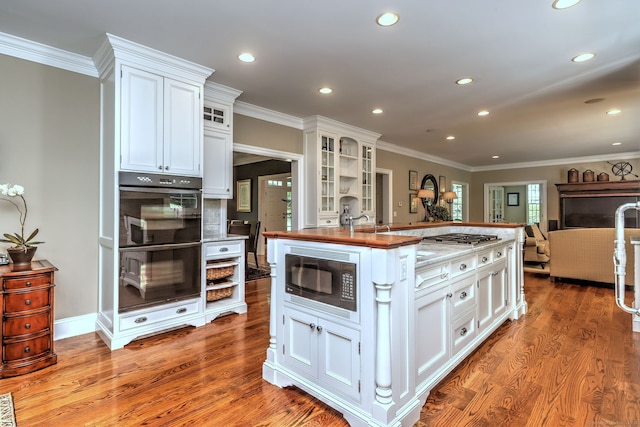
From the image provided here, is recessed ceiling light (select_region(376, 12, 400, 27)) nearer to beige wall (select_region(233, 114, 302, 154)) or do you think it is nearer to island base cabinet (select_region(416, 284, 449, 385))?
island base cabinet (select_region(416, 284, 449, 385))

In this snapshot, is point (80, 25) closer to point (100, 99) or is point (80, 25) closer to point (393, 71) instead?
point (100, 99)

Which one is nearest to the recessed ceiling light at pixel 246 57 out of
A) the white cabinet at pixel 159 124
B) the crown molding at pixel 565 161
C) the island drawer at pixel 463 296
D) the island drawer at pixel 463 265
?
the white cabinet at pixel 159 124

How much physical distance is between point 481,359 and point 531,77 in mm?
2808

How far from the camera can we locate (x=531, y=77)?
3344mm

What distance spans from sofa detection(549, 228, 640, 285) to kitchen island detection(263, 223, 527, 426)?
363 cm

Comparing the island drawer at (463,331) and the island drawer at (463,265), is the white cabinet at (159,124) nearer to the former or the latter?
the island drawer at (463,265)

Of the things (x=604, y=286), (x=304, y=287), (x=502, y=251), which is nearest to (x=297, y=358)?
(x=304, y=287)

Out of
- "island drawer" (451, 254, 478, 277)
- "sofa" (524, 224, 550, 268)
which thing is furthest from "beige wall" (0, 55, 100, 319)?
"sofa" (524, 224, 550, 268)

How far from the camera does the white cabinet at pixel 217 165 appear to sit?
360cm

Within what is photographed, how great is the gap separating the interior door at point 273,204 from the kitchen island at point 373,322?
5586 mm

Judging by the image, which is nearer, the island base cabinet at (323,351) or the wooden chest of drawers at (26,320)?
the island base cabinet at (323,351)

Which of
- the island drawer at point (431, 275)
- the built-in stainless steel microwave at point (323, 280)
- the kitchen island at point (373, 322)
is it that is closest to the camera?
the kitchen island at point (373, 322)

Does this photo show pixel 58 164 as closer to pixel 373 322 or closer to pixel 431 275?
pixel 373 322

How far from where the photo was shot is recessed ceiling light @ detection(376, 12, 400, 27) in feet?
7.47
